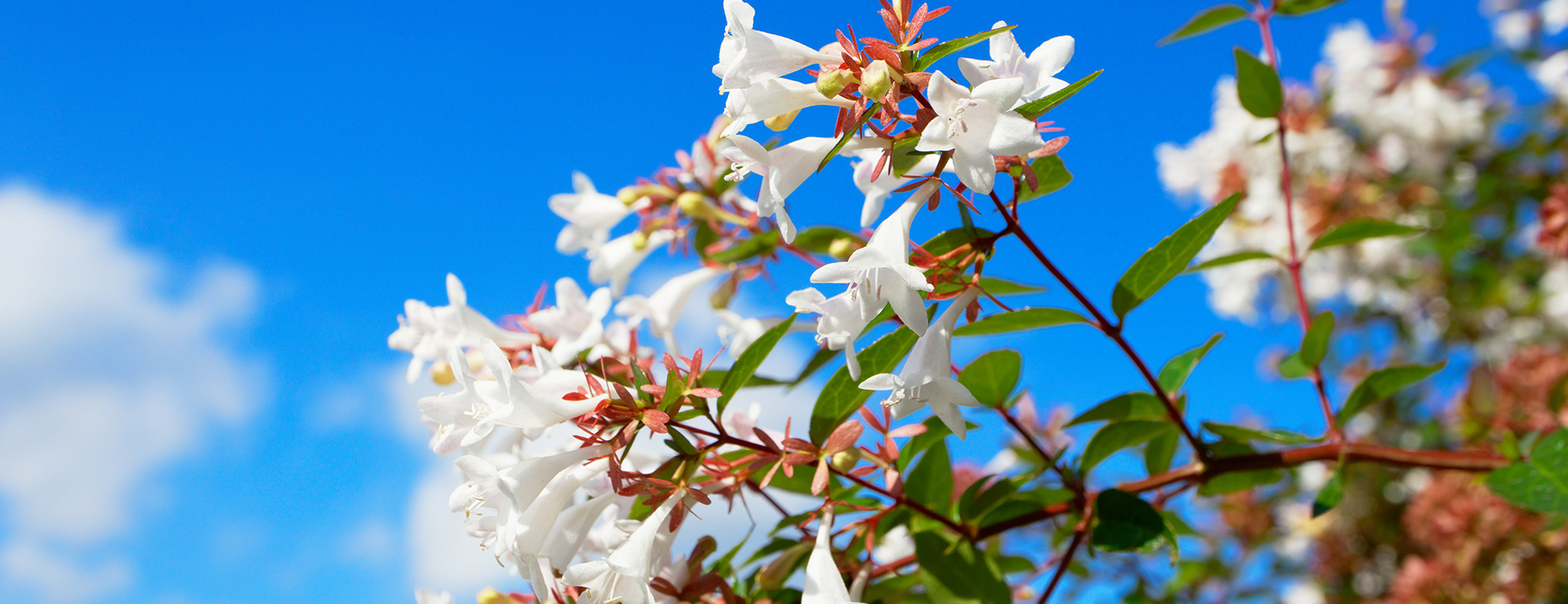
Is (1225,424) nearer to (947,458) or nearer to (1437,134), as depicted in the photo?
(947,458)

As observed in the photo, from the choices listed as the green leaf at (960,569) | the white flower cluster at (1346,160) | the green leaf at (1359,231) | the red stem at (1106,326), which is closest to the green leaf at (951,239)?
the red stem at (1106,326)

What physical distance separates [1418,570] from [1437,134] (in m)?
2.35

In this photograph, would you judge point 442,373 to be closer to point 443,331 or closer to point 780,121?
point 443,331

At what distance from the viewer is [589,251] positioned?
2.14 meters

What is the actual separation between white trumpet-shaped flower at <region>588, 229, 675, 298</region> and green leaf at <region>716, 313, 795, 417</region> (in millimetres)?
832

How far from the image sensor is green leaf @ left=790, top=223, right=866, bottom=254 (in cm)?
179

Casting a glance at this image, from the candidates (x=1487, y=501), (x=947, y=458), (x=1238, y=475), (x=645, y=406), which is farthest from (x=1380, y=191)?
(x=645, y=406)

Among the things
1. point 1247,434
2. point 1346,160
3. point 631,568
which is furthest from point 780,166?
point 1346,160

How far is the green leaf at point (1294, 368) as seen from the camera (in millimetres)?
1970

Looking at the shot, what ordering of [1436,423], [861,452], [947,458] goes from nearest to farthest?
[861,452] < [947,458] < [1436,423]

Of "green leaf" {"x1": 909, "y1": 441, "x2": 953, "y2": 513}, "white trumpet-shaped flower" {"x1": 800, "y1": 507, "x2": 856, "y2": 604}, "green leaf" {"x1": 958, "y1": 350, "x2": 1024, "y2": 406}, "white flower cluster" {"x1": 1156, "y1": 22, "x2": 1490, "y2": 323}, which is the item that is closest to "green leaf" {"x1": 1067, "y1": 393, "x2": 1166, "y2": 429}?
"green leaf" {"x1": 958, "y1": 350, "x2": 1024, "y2": 406}

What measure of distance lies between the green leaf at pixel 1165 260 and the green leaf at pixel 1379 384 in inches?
26.8

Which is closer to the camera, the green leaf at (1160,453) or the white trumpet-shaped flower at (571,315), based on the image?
the white trumpet-shaped flower at (571,315)

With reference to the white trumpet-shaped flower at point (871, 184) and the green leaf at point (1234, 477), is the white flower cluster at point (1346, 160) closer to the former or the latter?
the green leaf at point (1234, 477)
